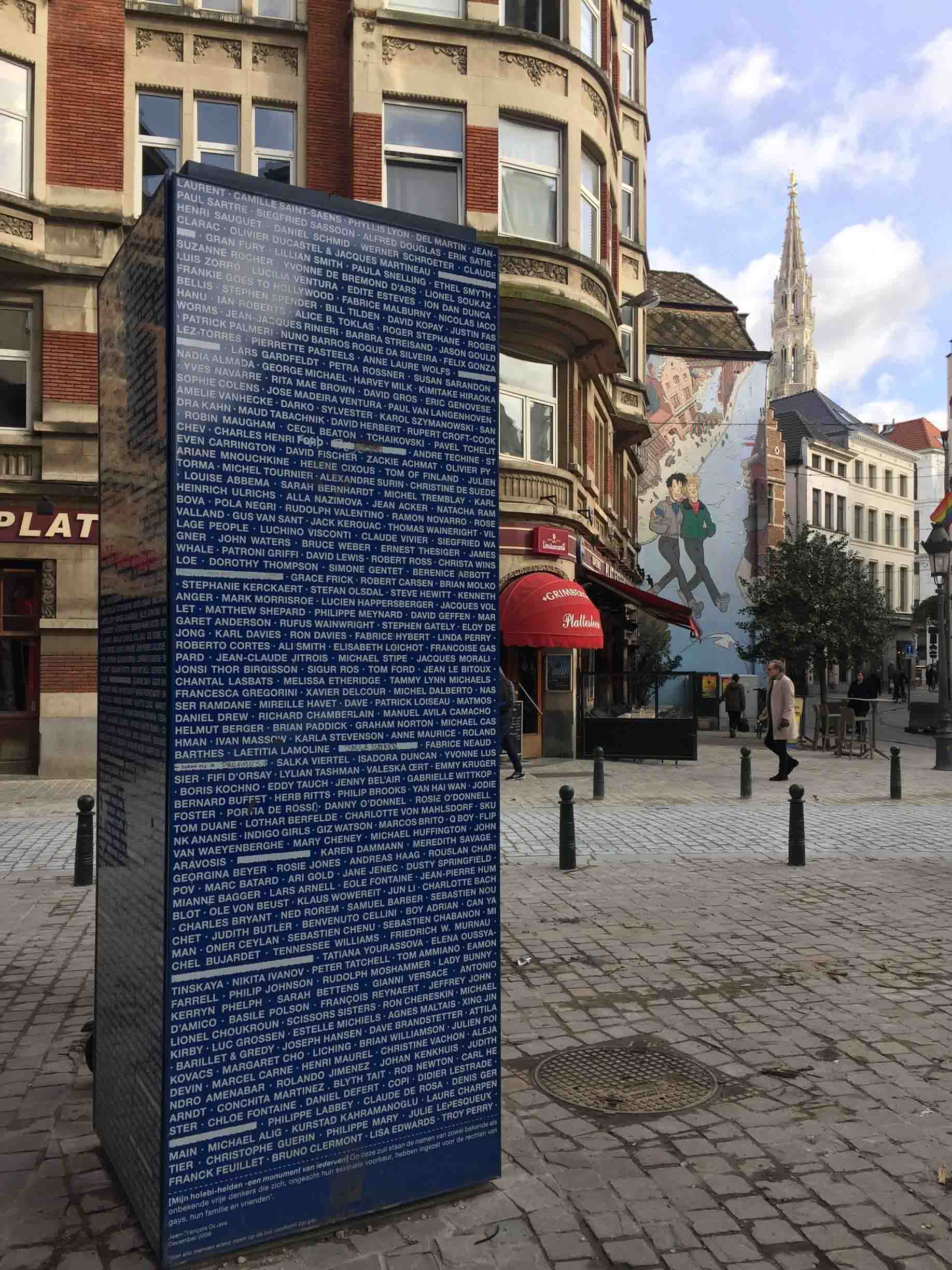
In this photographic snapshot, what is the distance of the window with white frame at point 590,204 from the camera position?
2067cm

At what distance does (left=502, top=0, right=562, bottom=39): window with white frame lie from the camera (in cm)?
1923

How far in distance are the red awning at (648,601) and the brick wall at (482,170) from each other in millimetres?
7085

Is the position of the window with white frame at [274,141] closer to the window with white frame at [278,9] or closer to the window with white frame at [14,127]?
the window with white frame at [278,9]

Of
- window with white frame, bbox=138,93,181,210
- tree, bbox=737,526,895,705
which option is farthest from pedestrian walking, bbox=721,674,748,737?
window with white frame, bbox=138,93,181,210

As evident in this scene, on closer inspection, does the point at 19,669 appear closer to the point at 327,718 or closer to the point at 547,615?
the point at 547,615

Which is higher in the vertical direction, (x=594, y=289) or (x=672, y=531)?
(x=594, y=289)

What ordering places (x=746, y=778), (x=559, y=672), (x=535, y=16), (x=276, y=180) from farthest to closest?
(x=559, y=672) → (x=535, y=16) → (x=276, y=180) → (x=746, y=778)

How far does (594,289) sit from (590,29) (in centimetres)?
570

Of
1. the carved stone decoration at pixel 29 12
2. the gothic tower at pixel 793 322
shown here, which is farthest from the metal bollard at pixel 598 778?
the gothic tower at pixel 793 322

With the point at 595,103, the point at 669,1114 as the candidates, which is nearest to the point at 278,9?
the point at 595,103

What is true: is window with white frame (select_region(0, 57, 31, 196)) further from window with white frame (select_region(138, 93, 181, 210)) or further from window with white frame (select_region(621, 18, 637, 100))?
window with white frame (select_region(621, 18, 637, 100))

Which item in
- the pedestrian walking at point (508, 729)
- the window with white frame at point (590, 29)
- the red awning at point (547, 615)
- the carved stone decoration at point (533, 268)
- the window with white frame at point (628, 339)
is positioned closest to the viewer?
the pedestrian walking at point (508, 729)

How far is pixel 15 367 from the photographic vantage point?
1778 cm

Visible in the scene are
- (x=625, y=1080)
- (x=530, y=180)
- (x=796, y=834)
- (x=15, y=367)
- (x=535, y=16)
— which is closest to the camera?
(x=625, y=1080)
